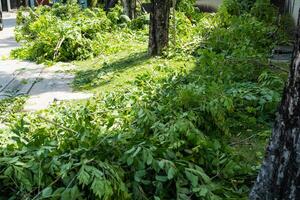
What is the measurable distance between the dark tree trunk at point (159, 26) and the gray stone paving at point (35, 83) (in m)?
2.00

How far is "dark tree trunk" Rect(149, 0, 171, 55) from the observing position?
9344mm

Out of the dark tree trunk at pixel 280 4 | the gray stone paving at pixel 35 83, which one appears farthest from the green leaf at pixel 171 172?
the dark tree trunk at pixel 280 4

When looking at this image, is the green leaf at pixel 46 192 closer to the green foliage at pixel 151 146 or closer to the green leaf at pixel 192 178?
the green foliage at pixel 151 146

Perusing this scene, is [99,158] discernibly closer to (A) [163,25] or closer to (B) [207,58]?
(B) [207,58]

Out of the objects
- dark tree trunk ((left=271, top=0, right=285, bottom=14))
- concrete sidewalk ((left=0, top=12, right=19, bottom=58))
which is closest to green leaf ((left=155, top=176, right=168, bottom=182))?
concrete sidewalk ((left=0, top=12, right=19, bottom=58))

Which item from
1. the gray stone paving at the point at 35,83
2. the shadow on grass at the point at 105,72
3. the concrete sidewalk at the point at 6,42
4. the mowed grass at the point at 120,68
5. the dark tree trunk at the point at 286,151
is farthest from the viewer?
the concrete sidewalk at the point at 6,42

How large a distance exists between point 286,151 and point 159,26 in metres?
7.27

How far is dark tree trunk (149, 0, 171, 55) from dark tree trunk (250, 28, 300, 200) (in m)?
7.06

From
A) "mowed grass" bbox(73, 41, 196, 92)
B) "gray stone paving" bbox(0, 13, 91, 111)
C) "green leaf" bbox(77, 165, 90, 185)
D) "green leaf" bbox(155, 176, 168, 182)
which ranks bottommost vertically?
"gray stone paving" bbox(0, 13, 91, 111)

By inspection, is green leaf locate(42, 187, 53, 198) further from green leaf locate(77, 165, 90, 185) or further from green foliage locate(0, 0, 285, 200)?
green leaf locate(77, 165, 90, 185)

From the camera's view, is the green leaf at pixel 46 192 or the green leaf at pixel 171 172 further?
the green leaf at pixel 171 172

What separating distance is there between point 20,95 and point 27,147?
417cm

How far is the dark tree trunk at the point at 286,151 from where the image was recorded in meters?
2.38

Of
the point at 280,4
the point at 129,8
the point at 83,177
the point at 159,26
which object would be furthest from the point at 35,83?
the point at 280,4
